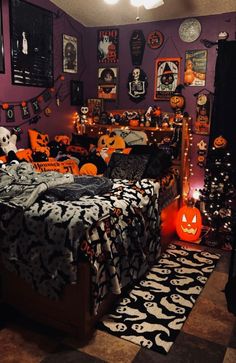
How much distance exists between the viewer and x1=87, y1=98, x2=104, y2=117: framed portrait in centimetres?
473

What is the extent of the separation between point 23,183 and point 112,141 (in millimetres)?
1850

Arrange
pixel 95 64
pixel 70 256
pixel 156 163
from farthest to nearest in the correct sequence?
pixel 95 64 → pixel 156 163 → pixel 70 256

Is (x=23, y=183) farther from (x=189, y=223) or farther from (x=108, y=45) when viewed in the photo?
(x=108, y=45)

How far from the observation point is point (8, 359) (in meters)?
1.99

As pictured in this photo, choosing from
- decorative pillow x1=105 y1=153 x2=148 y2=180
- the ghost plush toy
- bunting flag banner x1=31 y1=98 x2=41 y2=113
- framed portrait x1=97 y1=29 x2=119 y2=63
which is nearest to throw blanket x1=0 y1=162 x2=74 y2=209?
the ghost plush toy

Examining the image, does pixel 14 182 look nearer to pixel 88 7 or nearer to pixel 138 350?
pixel 138 350

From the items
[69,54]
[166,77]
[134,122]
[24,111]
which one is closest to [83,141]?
[134,122]

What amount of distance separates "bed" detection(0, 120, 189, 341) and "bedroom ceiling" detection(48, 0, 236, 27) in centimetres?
246

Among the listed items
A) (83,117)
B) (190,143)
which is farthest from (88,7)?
(190,143)

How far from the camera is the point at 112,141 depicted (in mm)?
4152

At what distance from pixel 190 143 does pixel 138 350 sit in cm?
281

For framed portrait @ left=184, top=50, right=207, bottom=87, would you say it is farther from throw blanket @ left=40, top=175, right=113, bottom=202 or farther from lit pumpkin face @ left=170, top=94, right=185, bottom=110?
throw blanket @ left=40, top=175, right=113, bottom=202

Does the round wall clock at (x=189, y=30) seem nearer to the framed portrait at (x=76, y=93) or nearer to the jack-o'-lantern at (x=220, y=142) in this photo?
the jack-o'-lantern at (x=220, y=142)

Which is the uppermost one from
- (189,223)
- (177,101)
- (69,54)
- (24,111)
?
(69,54)
